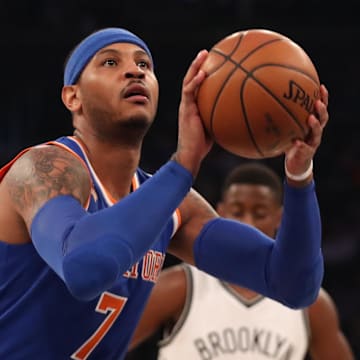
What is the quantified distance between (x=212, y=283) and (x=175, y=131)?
181 inches

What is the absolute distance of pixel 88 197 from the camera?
2514 millimetres

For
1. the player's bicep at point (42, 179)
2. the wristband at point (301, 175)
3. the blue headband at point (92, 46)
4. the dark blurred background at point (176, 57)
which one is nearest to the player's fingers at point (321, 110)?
the wristband at point (301, 175)

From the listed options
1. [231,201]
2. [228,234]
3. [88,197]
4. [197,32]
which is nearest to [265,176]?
[231,201]

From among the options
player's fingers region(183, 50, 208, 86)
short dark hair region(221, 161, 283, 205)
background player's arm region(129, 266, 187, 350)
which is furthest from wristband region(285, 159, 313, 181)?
short dark hair region(221, 161, 283, 205)

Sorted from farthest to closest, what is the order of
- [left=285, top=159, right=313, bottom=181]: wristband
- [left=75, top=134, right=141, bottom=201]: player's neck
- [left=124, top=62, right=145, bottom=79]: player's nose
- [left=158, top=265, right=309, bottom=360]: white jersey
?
[left=158, top=265, right=309, bottom=360]: white jersey, [left=75, top=134, right=141, bottom=201]: player's neck, [left=124, top=62, right=145, bottom=79]: player's nose, [left=285, top=159, right=313, bottom=181]: wristband

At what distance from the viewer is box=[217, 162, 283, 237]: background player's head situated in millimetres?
4488

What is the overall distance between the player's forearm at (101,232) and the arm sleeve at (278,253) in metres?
0.46

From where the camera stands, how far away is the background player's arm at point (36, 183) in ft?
7.64

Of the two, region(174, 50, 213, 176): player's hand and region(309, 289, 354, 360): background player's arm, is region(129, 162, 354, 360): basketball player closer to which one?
region(309, 289, 354, 360): background player's arm

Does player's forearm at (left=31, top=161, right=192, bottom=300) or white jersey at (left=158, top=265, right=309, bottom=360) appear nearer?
player's forearm at (left=31, top=161, right=192, bottom=300)

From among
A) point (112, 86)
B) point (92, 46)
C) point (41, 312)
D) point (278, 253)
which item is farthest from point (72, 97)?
point (278, 253)

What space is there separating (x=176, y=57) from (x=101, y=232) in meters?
6.88

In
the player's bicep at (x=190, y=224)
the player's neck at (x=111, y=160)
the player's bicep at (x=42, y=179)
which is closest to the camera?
the player's bicep at (x=42, y=179)

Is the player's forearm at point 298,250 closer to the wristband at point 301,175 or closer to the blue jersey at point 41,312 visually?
the wristband at point 301,175
